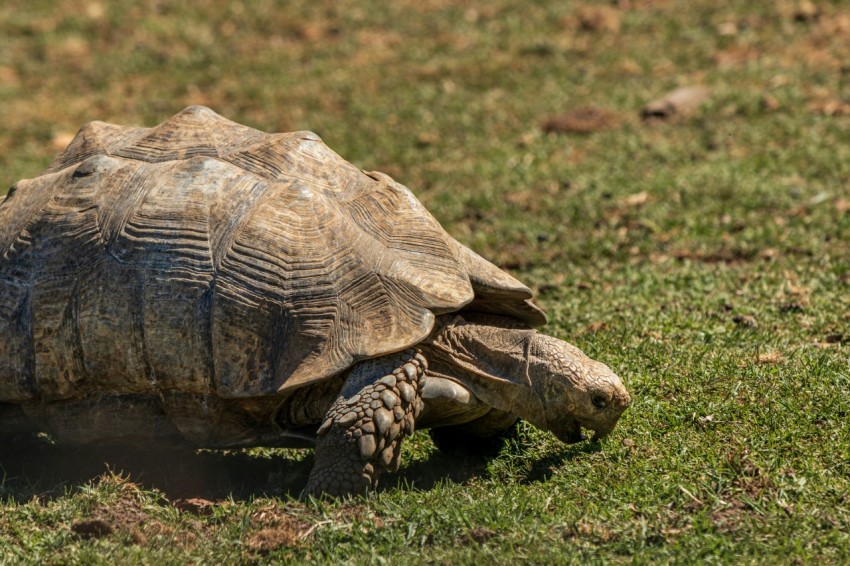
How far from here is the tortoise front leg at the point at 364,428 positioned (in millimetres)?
4926

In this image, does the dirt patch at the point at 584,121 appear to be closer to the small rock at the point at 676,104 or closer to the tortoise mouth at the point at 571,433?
the small rock at the point at 676,104

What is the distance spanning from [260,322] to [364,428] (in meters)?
0.67

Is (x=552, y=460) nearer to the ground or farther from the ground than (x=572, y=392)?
nearer to the ground

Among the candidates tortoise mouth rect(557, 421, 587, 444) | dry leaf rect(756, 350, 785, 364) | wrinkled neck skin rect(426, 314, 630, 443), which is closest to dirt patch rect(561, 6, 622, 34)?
dry leaf rect(756, 350, 785, 364)

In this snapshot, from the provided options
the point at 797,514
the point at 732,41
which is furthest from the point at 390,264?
the point at 732,41

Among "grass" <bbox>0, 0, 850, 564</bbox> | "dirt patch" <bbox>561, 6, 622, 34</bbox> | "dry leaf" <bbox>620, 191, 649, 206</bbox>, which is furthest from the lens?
"dirt patch" <bbox>561, 6, 622, 34</bbox>

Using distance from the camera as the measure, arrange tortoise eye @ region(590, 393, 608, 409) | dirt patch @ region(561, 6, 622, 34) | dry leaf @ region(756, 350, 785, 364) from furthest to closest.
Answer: dirt patch @ region(561, 6, 622, 34), dry leaf @ region(756, 350, 785, 364), tortoise eye @ region(590, 393, 608, 409)

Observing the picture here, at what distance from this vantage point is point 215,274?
510 cm

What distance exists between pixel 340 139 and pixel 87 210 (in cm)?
602

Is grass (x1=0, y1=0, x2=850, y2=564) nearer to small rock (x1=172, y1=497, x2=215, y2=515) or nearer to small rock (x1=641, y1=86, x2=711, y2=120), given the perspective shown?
small rock (x1=172, y1=497, x2=215, y2=515)

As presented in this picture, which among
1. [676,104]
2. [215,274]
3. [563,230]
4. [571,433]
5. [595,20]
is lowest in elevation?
[563,230]

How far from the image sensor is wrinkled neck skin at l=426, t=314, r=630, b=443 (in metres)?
5.18

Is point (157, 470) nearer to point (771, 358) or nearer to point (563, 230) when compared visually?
point (771, 358)

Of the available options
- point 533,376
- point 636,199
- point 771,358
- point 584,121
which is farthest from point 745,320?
point 584,121
